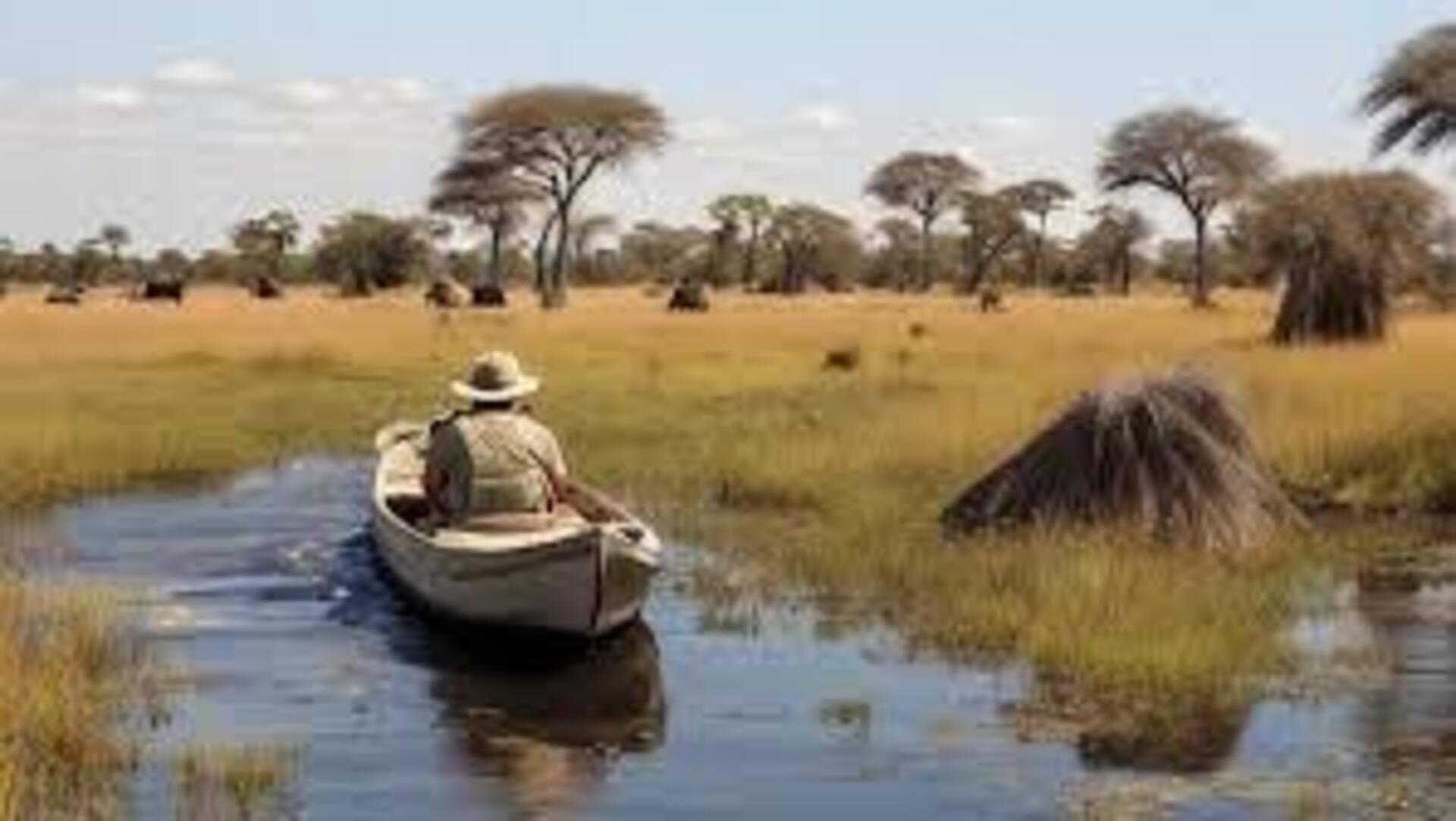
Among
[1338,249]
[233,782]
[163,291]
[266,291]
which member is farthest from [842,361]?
[266,291]

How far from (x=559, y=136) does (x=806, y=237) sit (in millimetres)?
37385

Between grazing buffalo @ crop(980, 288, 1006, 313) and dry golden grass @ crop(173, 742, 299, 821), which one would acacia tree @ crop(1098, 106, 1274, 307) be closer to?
grazing buffalo @ crop(980, 288, 1006, 313)

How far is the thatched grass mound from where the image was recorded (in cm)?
2408

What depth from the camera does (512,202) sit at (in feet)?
311

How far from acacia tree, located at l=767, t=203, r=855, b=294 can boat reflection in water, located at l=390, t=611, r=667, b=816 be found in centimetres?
10263

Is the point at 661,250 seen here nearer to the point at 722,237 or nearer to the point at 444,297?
the point at 722,237

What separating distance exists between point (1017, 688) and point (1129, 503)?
6.34m

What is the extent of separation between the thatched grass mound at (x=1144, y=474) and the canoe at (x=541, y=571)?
14.8 ft

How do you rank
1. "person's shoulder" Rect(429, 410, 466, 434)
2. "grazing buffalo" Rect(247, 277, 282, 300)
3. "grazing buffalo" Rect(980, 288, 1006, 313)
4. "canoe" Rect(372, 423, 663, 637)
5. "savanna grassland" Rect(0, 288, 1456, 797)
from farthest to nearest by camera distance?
1. "grazing buffalo" Rect(247, 277, 282, 300)
2. "grazing buffalo" Rect(980, 288, 1006, 313)
3. "person's shoulder" Rect(429, 410, 466, 434)
4. "savanna grassland" Rect(0, 288, 1456, 797)
5. "canoe" Rect(372, 423, 663, 637)

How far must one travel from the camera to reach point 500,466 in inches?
817

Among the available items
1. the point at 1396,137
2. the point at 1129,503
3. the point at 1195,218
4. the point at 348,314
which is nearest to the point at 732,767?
the point at 1129,503

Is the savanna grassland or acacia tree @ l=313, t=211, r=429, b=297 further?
acacia tree @ l=313, t=211, r=429, b=297

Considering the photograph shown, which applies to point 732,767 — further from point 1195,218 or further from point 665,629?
point 1195,218

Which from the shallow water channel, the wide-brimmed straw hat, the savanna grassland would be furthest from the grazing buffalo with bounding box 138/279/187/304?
the wide-brimmed straw hat
